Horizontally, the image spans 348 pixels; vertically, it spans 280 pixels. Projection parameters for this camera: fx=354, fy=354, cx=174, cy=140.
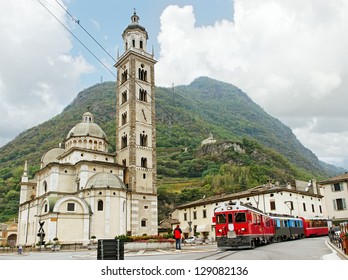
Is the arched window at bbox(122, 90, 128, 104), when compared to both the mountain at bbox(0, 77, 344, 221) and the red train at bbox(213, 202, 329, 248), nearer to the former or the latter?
the red train at bbox(213, 202, 329, 248)

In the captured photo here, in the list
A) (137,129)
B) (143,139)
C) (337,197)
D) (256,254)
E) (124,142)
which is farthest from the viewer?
(124,142)

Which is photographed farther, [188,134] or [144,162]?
[188,134]

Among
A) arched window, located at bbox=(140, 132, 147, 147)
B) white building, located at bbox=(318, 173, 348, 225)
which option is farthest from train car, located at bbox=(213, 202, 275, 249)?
arched window, located at bbox=(140, 132, 147, 147)

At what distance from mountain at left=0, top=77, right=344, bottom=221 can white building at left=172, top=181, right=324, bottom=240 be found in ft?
122

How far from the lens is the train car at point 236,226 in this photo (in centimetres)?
1670

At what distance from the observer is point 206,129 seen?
5394 inches

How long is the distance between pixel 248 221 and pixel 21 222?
3856 cm

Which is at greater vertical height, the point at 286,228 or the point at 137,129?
the point at 137,129

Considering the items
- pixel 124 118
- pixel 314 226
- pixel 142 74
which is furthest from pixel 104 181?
pixel 314 226

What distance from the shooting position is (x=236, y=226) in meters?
17.2

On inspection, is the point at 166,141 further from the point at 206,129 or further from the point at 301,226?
the point at 301,226

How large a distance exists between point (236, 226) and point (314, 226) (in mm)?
20032

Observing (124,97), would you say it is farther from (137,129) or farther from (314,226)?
(314,226)

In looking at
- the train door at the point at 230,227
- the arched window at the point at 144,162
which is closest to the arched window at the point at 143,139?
the arched window at the point at 144,162
